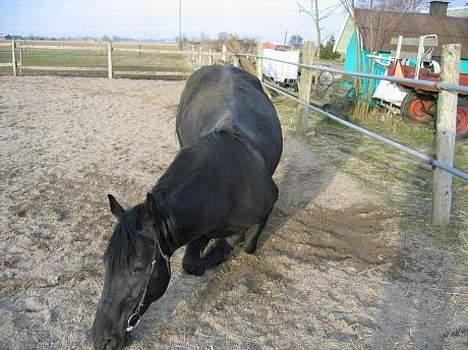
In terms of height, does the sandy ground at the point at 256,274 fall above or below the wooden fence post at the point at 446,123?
below

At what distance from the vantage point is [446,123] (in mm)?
3383

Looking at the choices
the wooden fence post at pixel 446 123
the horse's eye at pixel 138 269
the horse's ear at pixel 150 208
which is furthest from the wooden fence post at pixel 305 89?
the horse's eye at pixel 138 269

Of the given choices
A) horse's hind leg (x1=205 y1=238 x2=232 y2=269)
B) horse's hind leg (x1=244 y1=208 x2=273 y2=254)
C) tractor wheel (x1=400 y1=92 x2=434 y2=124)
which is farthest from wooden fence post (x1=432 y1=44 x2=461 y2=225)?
tractor wheel (x1=400 y1=92 x2=434 y2=124)

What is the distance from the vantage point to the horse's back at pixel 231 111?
3.05 metres

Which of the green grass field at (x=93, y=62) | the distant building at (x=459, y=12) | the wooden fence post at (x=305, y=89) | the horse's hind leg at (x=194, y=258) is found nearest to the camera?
the horse's hind leg at (x=194, y=258)

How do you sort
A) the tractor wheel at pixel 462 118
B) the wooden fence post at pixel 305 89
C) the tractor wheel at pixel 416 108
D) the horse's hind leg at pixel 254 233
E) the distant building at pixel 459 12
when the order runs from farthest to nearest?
the distant building at pixel 459 12 → the tractor wheel at pixel 416 108 → the tractor wheel at pixel 462 118 → the wooden fence post at pixel 305 89 → the horse's hind leg at pixel 254 233

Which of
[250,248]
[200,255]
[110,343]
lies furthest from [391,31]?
[110,343]

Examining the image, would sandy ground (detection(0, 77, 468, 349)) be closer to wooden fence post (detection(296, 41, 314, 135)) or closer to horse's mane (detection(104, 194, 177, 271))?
horse's mane (detection(104, 194, 177, 271))

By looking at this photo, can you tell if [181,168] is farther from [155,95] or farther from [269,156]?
[155,95]

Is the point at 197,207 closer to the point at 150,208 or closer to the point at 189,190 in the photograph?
the point at 189,190

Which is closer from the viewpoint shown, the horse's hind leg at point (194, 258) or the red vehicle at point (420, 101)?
the horse's hind leg at point (194, 258)

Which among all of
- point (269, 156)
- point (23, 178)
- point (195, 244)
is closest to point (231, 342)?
point (195, 244)

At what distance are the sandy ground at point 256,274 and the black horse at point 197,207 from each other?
0.35m

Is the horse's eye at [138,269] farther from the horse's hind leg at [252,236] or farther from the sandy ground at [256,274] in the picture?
the horse's hind leg at [252,236]
